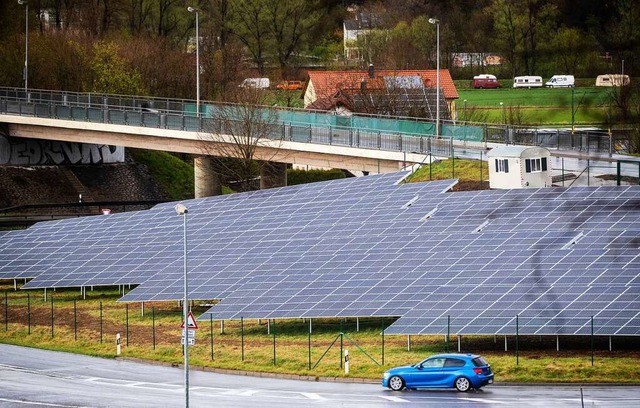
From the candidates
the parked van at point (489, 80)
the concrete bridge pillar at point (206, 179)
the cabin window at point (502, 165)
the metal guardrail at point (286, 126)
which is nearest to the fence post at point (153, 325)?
the cabin window at point (502, 165)

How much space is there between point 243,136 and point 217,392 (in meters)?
45.8

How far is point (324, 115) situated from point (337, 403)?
48450 millimetres

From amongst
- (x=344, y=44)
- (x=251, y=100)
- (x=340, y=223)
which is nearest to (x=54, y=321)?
(x=340, y=223)

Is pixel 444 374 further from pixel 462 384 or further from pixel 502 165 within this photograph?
pixel 502 165

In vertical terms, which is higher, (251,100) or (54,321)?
(251,100)

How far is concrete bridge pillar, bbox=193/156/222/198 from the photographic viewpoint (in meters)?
93.2

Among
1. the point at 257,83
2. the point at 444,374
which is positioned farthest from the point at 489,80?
the point at 257,83

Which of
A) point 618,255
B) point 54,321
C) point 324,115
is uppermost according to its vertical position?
point 324,115

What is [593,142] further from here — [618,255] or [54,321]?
[54,321]

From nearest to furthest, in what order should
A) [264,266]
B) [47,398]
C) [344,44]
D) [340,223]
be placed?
[47,398], [264,266], [340,223], [344,44]

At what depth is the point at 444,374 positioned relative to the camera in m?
38.0

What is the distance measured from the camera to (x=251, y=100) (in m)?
94.1

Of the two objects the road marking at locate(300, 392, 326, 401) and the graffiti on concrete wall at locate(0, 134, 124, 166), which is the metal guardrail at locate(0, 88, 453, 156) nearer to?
the graffiti on concrete wall at locate(0, 134, 124, 166)

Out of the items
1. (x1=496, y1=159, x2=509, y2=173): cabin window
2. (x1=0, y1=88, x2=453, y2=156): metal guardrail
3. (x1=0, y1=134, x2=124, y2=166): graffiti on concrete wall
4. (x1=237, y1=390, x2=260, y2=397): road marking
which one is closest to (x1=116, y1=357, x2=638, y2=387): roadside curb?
(x1=237, y1=390, x2=260, y2=397): road marking
